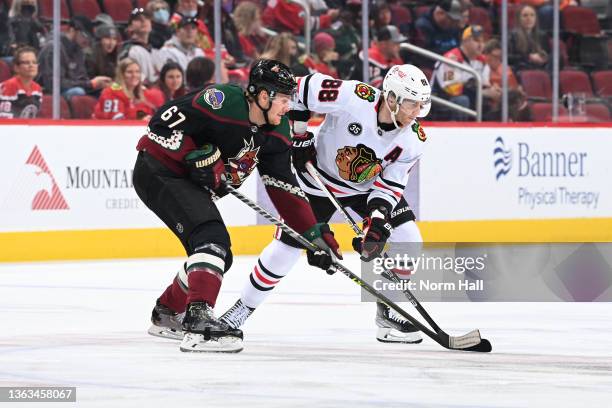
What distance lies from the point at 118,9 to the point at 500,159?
3.22 metres

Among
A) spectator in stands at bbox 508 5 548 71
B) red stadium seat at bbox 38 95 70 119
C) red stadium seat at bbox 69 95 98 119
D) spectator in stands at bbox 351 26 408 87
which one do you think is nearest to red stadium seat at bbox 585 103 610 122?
spectator in stands at bbox 508 5 548 71

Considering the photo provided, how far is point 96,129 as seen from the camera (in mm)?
9117

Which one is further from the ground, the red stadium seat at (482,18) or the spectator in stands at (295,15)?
the spectator in stands at (295,15)

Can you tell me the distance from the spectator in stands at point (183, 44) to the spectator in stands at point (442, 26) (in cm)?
203

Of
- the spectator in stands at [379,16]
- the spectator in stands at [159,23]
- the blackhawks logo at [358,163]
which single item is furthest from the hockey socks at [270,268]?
the spectator in stands at [379,16]

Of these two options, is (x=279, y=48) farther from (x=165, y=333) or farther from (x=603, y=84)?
(x=165, y=333)

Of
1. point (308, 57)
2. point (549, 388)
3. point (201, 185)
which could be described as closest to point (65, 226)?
point (308, 57)

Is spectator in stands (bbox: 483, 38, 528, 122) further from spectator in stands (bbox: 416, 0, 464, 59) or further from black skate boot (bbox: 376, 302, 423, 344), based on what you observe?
black skate boot (bbox: 376, 302, 423, 344)

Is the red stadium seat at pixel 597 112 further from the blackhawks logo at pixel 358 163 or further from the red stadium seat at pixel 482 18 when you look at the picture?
the blackhawks logo at pixel 358 163

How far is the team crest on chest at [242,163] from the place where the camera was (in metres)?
5.21

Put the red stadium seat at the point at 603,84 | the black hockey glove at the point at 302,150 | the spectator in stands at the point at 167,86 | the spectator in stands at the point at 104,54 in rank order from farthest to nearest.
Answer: the red stadium seat at the point at 603,84
the spectator in stands at the point at 167,86
the spectator in stands at the point at 104,54
the black hockey glove at the point at 302,150

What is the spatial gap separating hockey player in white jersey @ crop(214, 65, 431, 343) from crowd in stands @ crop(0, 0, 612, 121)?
3.36 metres

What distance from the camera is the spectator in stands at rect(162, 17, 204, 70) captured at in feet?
31.1

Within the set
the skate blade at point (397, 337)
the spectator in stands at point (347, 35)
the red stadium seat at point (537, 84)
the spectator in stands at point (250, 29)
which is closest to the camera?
the skate blade at point (397, 337)
